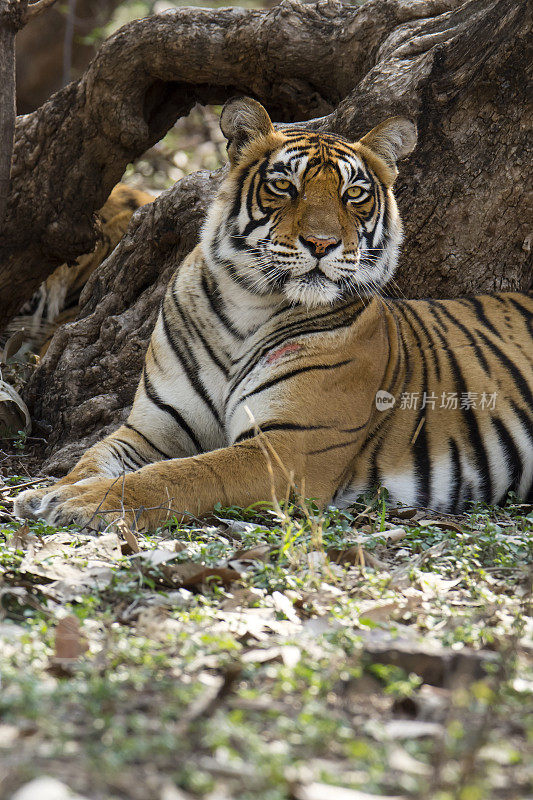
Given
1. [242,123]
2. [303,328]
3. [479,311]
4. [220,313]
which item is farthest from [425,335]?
[242,123]

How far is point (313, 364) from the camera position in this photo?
4023 mm

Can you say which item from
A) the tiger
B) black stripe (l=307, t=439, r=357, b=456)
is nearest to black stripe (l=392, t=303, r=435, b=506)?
black stripe (l=307, t=439, r=357, b=456)

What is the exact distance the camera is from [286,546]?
9.08ft

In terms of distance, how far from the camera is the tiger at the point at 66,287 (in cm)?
739

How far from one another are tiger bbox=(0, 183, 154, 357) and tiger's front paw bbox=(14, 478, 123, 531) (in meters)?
3.95

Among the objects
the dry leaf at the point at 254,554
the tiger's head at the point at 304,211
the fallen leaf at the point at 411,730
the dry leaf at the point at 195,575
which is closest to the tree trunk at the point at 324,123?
the tiger's head at the point at 304,211

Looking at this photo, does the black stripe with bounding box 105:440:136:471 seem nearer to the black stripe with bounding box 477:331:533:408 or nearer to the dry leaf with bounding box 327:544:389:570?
the dry leaf with bounding box 327:544:389:570

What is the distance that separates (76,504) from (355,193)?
203 centimetres

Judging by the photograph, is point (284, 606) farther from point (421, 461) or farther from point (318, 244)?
point (421, 461)

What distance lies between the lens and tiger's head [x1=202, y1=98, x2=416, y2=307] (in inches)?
156

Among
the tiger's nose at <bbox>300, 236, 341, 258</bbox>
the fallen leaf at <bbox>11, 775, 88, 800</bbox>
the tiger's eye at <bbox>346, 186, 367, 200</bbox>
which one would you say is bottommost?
the fallen leaf at <bbox>11, 775, 88, 800</bbox>

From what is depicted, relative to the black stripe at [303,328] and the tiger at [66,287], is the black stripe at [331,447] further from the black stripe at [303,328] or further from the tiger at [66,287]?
the tiger at [66,287]

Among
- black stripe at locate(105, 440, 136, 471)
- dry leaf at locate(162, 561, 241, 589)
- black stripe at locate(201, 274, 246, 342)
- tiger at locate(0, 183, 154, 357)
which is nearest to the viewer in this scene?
dry leaf at locate(162, 561, 241, 589)

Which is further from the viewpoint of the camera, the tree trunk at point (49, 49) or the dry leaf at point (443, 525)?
the tree trunk at point (49, 49)
